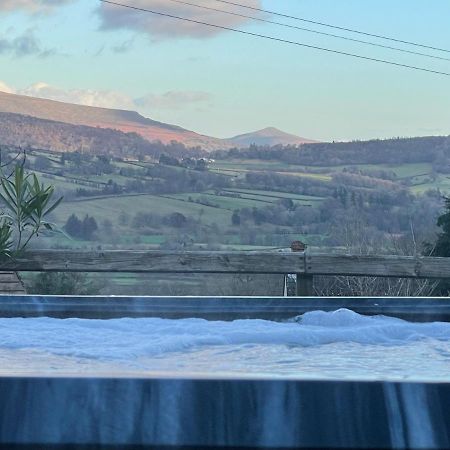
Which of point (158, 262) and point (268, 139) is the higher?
point (268, 139)

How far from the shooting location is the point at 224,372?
4.02 ft

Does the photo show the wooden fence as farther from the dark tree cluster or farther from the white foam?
the dark tree cluster

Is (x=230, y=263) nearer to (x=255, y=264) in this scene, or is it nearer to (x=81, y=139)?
(x=255, y=264)

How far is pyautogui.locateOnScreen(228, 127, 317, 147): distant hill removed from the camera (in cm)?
2764

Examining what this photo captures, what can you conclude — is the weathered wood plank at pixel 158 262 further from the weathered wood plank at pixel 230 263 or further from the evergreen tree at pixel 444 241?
the evergreen tree at pixel 444 241

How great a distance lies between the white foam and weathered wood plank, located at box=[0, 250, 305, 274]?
296 cm

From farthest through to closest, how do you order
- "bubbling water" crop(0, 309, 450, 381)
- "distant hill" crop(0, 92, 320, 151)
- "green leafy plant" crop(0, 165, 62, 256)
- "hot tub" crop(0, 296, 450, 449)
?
"distant hill" crop(0, 92, 320, 151), "green leafy plant" crop(0, 165, 62, 256), "bubbling water" crop(0, 309, 450, 381), "hot tub" crop(0, 296, 450, 449)

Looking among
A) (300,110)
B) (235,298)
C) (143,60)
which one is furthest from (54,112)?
(235,298)

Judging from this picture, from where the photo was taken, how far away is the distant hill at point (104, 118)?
28.0 meters

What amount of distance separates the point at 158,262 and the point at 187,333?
3.24 meters

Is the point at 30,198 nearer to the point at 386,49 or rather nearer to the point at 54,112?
the point at 386,49

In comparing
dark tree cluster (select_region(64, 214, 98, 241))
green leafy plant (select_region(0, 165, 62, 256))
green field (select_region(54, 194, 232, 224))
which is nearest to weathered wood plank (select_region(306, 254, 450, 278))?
green leafy plant (select_region(0, 165, 62, 256))

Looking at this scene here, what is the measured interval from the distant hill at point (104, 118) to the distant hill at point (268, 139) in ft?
3.02

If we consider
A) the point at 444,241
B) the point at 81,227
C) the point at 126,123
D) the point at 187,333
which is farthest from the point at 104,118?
the point at 187,333
